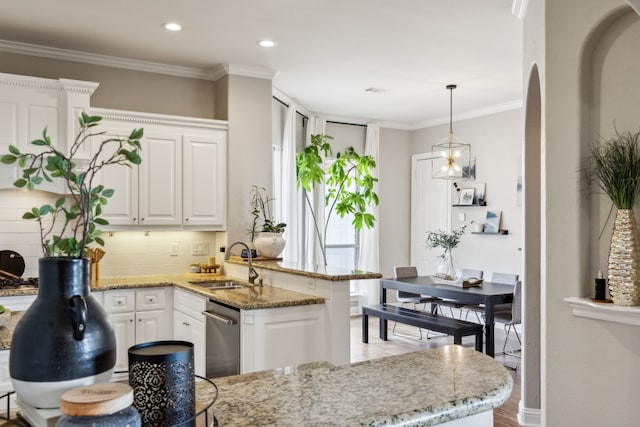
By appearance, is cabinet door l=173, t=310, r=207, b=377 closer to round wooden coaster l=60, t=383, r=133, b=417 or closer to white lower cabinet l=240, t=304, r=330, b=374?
white lower cabinet l=240, t=304, r=330, b=374

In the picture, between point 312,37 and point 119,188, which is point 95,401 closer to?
point 312,37

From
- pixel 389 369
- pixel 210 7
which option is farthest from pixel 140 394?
pixel 210 7

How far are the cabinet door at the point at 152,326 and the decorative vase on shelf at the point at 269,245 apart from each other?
992 millimetres

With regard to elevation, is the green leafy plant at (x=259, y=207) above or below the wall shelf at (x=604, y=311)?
above

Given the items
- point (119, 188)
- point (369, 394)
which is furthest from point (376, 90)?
point (369, 394)

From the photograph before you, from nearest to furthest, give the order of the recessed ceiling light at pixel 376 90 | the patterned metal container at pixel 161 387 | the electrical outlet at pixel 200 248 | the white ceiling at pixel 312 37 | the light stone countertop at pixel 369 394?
the patterned metal container at pixel 161 387
the light stone countertop at pixel 369 394
the white ceiling at pixel 312 37
the electrical outlet at pixel 200 248
the recessed ceiling light at pixel 376 90

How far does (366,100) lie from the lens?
6.59m

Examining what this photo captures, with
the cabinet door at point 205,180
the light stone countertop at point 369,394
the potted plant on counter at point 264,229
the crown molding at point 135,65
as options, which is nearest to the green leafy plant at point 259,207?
Result: the potted plant on counter at point 264,229

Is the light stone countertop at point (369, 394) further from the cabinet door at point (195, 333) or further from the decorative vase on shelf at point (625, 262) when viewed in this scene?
the cabinet door at point (195, 333)

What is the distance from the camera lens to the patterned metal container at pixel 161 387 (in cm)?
84

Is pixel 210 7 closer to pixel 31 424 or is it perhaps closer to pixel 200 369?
pixel 200 369

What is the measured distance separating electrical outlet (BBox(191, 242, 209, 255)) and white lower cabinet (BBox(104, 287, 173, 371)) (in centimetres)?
79

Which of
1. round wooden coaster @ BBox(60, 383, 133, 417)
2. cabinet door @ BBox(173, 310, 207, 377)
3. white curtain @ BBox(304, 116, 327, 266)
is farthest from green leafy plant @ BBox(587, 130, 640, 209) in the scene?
white curtain @ BBox(304, 116, 327, 266)

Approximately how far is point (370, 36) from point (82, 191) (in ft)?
12.2
